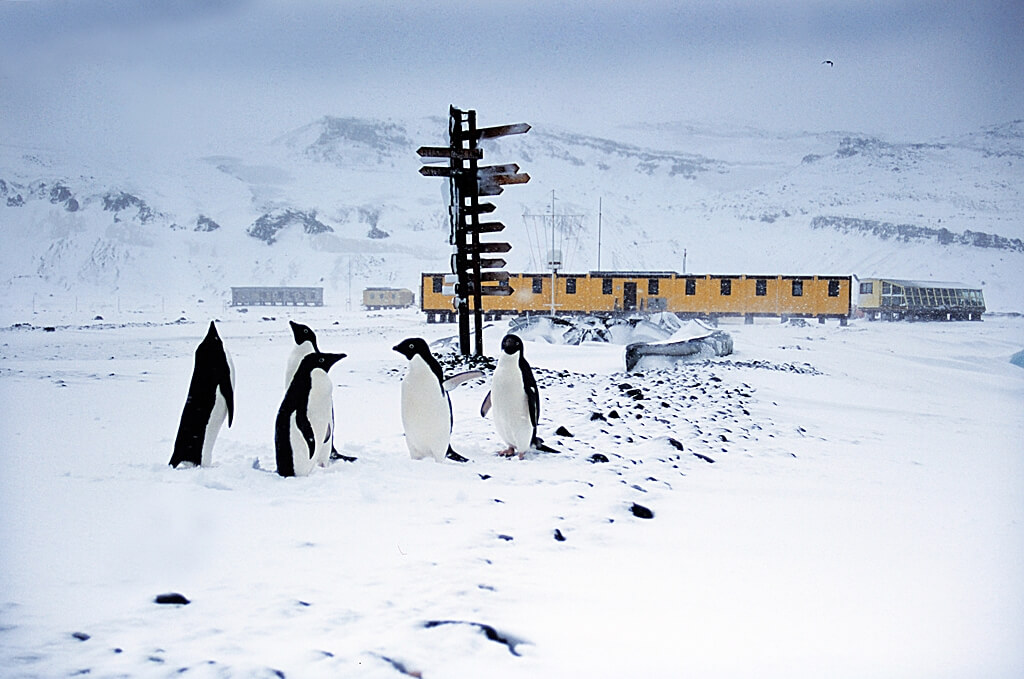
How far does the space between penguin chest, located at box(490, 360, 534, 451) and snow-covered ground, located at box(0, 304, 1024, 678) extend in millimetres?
79

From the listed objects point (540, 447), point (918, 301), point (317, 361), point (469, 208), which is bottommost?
point (540, 447)

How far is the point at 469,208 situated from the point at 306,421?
1.61 meters

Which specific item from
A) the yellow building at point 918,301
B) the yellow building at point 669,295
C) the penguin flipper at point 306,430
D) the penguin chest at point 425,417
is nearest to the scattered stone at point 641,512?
the penguin chest at point 425,417

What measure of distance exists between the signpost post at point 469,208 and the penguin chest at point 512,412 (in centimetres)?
117

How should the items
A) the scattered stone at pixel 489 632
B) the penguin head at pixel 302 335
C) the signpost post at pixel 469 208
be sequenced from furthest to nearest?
the signpost post at pixel 469 208 → the penguin head at pixel 302 335 → the scattered stone at pixel 489 632

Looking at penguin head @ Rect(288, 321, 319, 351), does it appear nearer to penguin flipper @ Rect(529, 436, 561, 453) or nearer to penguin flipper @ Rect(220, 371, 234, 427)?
penguin flipper @ Rect(220, 371, 234, 427)

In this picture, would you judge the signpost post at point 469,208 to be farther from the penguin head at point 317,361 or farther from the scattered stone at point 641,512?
the scattered stone at point 641,512

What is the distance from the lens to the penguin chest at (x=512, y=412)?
1.48m

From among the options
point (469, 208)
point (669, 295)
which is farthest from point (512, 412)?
point (669, 295)

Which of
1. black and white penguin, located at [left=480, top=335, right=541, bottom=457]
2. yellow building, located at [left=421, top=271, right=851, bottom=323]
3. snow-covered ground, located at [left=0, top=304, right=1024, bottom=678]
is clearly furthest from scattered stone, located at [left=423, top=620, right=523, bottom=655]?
yellow building, located at [left=421, top=271, right=851, bottom=323]

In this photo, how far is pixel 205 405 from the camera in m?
1.29

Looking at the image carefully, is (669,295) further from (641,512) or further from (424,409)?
(641,512)

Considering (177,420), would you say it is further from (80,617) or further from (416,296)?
(416,296)

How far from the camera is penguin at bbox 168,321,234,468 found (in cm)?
127
